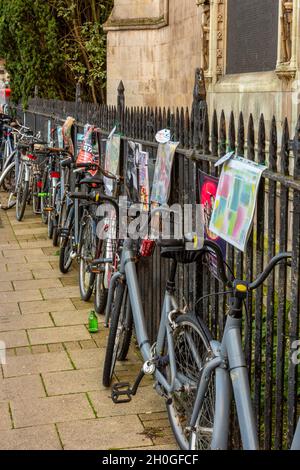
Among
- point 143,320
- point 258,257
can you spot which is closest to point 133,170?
point 143,320

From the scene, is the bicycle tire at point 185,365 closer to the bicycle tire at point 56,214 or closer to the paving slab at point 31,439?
the paving slab at point 31,439

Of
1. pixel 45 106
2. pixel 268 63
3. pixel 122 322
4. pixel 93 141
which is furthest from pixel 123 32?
pixel 122 322

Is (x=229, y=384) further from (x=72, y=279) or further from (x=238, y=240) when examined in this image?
(x=72, y=279)

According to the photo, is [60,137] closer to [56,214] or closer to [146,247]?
[56,214]

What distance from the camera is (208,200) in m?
4.02

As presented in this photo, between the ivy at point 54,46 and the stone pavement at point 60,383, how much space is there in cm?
999

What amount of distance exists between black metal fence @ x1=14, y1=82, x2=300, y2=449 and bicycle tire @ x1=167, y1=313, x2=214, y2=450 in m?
0.16

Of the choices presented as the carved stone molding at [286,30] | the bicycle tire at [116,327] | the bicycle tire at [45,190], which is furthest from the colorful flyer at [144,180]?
the bicycle tire at [45,190]

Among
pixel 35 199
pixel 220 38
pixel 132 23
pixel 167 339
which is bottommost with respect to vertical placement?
pixel 35 199

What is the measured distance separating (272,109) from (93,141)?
10.8 ft

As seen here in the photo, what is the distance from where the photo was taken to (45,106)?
455 inches

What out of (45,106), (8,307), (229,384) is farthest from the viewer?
(45,106)

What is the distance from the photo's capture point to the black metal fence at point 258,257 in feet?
10.1

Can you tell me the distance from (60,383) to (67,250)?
9.95ft
